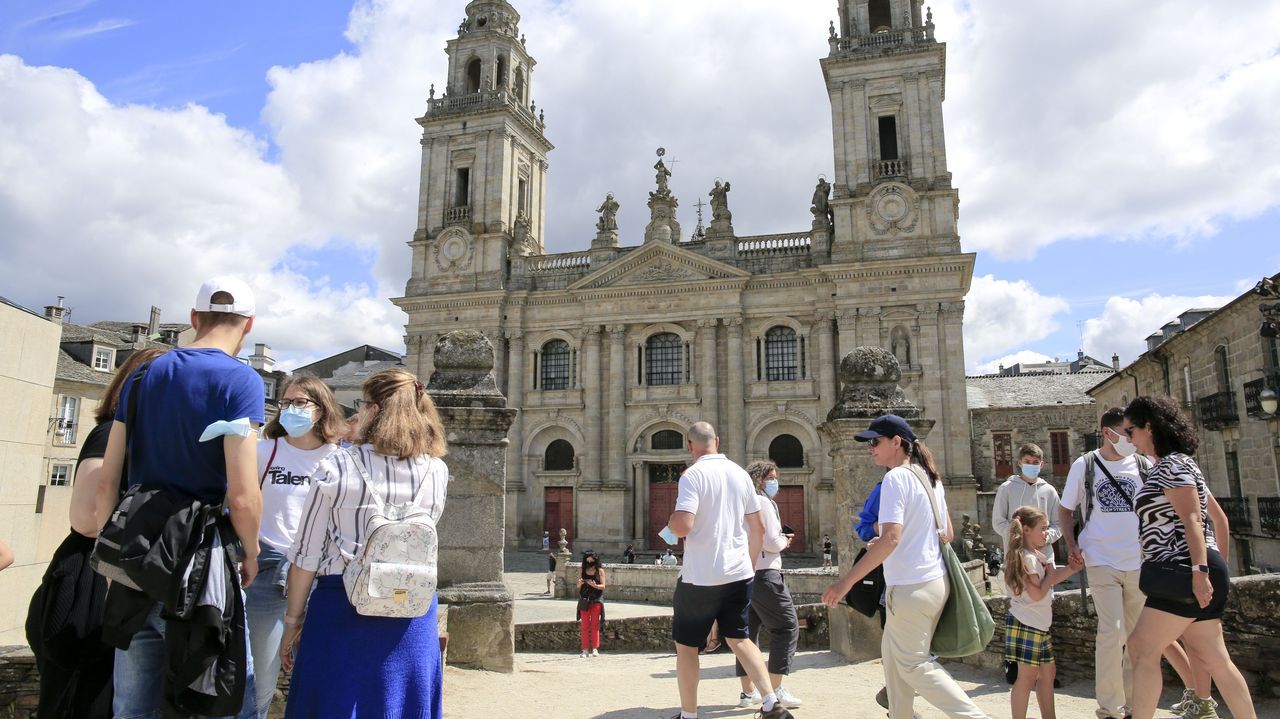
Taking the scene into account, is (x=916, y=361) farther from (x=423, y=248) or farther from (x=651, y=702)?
(x=651, y=702)

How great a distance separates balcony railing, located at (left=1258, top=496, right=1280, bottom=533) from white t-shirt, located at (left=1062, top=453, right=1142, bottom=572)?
1804cm

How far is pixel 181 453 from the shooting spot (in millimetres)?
3029

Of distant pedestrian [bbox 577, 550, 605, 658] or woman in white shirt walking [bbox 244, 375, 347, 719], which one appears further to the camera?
distant pedestrian [bbox 577, 550, 605, 658]

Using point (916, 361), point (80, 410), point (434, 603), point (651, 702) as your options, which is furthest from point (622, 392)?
point (434, 603)

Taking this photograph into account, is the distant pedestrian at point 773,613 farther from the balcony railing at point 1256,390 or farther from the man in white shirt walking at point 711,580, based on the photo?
the balcony railing at point 1256,390

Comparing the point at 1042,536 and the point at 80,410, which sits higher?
the point at 80,410

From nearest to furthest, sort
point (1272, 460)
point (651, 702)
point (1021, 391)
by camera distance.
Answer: point (651, 702)
point (1272, 460)
point (1021, 391)

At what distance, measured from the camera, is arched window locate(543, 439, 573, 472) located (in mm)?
33438

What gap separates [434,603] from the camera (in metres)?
3.47

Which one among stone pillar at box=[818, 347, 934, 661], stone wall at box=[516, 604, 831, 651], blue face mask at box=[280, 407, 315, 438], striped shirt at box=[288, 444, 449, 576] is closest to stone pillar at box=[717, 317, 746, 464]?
A: stone wall at box=[516, 604, 831, 651]

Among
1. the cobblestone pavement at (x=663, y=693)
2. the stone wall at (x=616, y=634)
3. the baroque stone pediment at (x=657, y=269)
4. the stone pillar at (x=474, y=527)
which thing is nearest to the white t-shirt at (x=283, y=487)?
the cobblestone pavement at (x=663, y=693)

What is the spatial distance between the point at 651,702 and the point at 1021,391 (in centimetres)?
3823

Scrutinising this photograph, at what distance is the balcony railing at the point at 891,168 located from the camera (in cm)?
3066

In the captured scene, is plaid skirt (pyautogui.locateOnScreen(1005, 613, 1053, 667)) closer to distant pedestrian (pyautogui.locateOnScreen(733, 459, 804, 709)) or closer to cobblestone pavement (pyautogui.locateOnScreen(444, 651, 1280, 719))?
cobblestone pavement (pyautogui.locateOnScreen(444, 651, 1280, 719))
